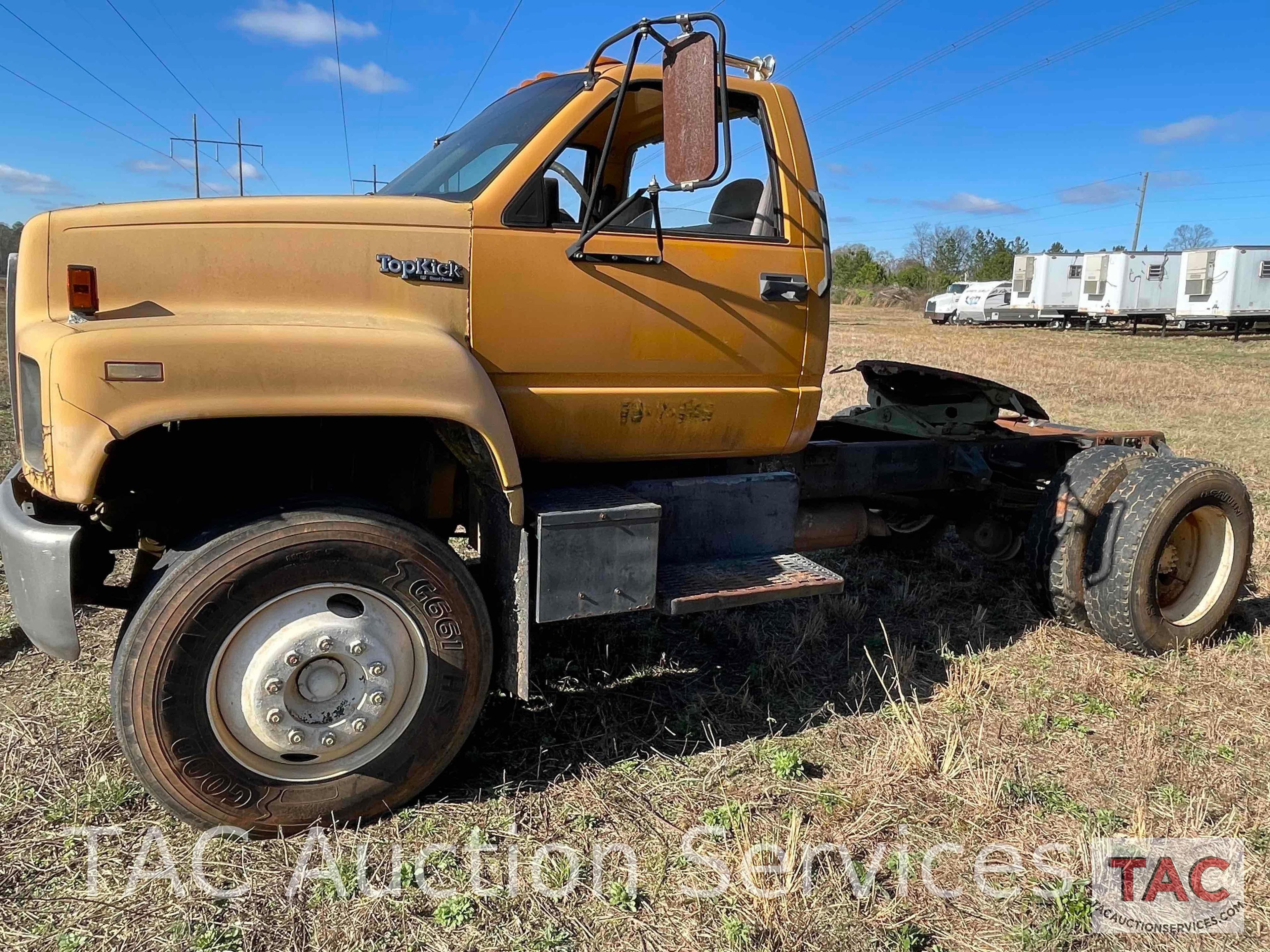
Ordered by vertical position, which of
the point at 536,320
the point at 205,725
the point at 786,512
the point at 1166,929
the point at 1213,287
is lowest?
the point at 1166,929

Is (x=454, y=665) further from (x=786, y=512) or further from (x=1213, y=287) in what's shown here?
(x=1213, y=287)

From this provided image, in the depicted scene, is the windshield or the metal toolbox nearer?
the metal toolbox

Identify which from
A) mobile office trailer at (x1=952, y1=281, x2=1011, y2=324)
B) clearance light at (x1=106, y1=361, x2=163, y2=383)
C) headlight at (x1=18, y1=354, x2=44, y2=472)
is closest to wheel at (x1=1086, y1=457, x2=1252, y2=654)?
clearance light at (x1=106, y1=361, x2=163, y2=383)

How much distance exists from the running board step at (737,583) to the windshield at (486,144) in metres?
1.51

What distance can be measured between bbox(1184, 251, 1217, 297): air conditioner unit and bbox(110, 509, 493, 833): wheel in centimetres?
3228

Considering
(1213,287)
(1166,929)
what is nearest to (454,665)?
(1166,929)

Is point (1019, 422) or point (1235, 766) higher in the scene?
point (1019, 422)

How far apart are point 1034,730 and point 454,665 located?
7.55ft

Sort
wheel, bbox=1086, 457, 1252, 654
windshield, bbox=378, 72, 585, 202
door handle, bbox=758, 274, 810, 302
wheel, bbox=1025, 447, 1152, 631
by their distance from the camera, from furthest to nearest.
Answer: wheel, bbox=1025, 447, 1152, 631
wheel, bbox=1086, 457, 1252, 654
door handle, bbox=758, 274, 810, 302
windshield, bbox=378, 72, 585, 202

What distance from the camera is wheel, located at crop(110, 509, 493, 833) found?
2.53 metres

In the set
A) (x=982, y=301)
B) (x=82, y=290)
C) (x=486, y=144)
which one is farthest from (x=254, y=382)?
(x=982, y=301)

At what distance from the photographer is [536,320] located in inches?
118

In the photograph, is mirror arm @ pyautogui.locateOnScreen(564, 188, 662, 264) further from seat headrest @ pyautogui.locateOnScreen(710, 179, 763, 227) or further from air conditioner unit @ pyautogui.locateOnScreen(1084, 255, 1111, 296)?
air conditioner unit @ pyautogui.locateOnScreen(1084, 255, 1111, 296)

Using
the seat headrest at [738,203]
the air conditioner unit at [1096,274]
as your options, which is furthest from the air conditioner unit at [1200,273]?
the seat headrest at [738,203]
